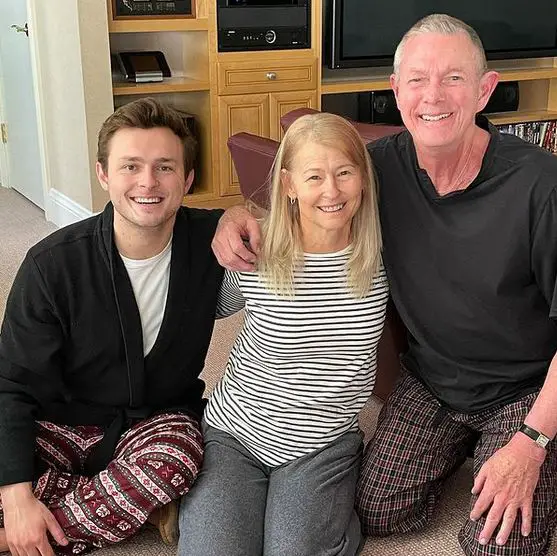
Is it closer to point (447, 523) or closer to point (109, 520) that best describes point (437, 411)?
point (447, 523)

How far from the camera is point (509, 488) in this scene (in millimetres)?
1604

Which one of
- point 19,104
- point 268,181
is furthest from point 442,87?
point 19,104

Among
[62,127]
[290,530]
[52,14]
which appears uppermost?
[52,14]

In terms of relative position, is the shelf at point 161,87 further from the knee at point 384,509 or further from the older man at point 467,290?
the knee at point 384,509

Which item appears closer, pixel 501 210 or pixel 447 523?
pixel 501 210

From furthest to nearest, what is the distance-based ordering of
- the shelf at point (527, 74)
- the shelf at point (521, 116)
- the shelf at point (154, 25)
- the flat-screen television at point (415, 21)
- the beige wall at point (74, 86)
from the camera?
the shelf at point (521, 116)
the shelf at point (527, 74)
the flat-screen television at point (415, 21)
the shelf at point (154, 25)
the beige wall at point (74, 86)

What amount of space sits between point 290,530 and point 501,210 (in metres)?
0.73

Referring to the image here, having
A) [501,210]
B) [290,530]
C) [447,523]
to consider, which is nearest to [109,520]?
[290,530]

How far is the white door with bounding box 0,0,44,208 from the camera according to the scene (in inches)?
177

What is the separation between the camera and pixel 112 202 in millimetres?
1763

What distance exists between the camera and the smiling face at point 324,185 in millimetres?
1682

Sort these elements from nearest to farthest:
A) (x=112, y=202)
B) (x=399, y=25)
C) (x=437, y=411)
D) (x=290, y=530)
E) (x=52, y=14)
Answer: (x=290, y=530) < (x=112, y=202) < (x=437, y=411) < (x=52, y=14) < (x=399, y=25)

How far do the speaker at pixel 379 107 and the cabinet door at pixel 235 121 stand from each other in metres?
0.66

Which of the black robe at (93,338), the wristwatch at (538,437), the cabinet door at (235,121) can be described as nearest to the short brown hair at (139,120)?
the black robe at (93,338)
